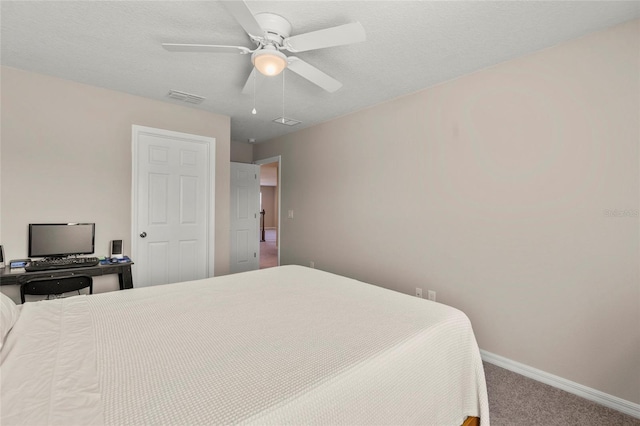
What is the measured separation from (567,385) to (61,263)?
4.17m

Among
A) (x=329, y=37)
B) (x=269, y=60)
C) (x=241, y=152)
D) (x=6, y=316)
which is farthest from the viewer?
(x=241, y=152)

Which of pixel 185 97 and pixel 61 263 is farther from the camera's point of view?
pixel 185 97

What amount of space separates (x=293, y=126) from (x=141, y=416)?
4.02 m

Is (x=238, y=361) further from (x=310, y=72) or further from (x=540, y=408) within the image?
(x=540, y=408)

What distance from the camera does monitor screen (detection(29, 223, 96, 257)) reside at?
8.88ft

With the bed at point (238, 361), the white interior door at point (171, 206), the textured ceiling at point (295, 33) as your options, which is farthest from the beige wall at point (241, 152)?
the bed at point (238, 361)

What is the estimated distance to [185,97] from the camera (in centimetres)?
325

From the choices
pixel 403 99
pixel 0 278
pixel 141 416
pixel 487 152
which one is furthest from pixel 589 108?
pixel 0 278

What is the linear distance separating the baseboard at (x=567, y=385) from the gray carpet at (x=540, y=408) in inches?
1.2

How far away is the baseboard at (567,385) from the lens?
1.84m

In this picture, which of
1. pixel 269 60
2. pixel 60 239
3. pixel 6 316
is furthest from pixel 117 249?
pixel 269 60

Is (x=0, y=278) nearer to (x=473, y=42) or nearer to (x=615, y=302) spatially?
(x=473, y=42)

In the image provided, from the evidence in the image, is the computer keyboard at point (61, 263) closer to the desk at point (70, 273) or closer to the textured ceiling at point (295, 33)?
the desk at point (70, 273)

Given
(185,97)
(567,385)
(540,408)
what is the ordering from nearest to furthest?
1. (540,408)
2. (567,385)
3. (185,97)
